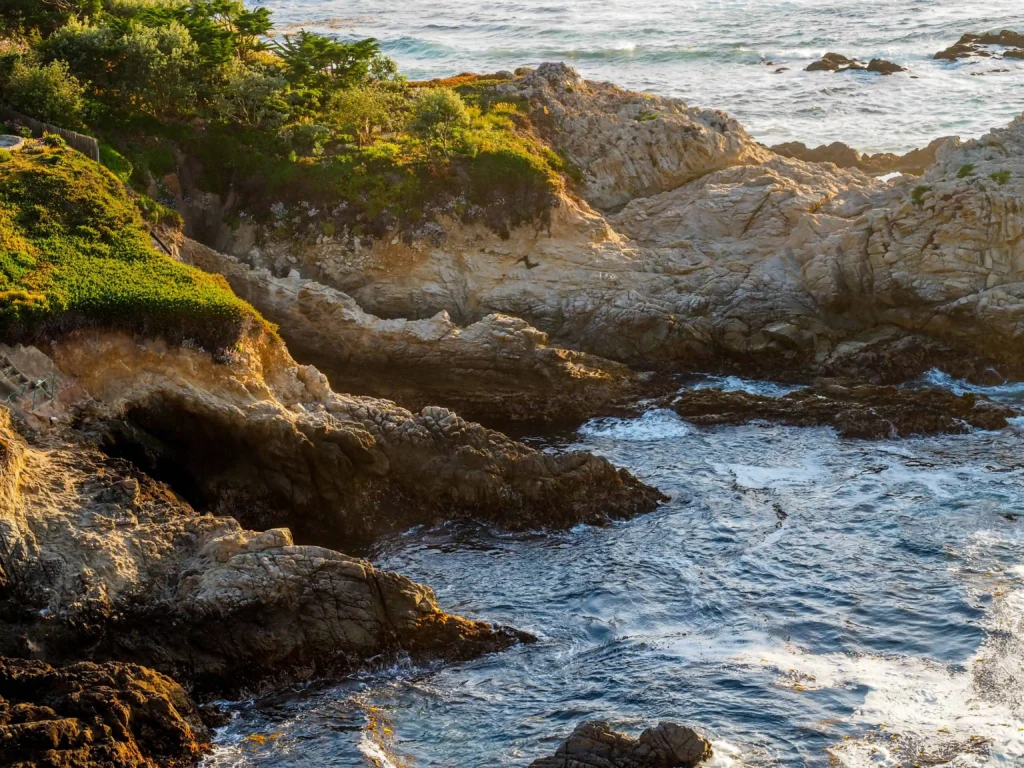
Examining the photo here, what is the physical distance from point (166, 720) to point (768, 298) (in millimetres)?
22957

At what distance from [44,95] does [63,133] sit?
237 cm

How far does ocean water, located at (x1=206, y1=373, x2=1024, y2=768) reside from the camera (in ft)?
66.9

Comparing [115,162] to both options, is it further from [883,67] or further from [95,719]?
[883,67]

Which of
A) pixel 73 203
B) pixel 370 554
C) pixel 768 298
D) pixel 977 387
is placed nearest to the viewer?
pixel 370 554

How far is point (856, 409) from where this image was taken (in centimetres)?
3225

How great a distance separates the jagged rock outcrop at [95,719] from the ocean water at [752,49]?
43.9m

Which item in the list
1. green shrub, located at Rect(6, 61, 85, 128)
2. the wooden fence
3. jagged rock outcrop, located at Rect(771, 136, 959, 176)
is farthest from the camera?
jagged rock outcrop, located at Rect(771, 136, 959, 176)

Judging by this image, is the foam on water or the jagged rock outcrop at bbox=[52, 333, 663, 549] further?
the foam on water

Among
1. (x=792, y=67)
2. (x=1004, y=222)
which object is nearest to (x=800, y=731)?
(x=1004, y=222)

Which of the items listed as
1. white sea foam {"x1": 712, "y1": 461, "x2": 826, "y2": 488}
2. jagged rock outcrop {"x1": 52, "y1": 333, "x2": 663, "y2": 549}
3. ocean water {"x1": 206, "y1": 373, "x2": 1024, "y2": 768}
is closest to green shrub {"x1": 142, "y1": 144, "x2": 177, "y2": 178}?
jagged rock outcrop {"x1": 52, "y1": 333, "x2": 663, "y2": 549}

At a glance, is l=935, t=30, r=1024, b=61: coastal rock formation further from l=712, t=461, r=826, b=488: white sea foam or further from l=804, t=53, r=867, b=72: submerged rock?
l=712, t=461, r=826, b=488: white sea foam

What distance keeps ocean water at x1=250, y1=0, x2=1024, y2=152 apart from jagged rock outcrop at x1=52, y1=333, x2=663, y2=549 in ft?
108

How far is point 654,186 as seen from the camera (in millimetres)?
43562

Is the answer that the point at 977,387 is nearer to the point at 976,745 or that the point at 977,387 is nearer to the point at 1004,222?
the point at 1004,222
